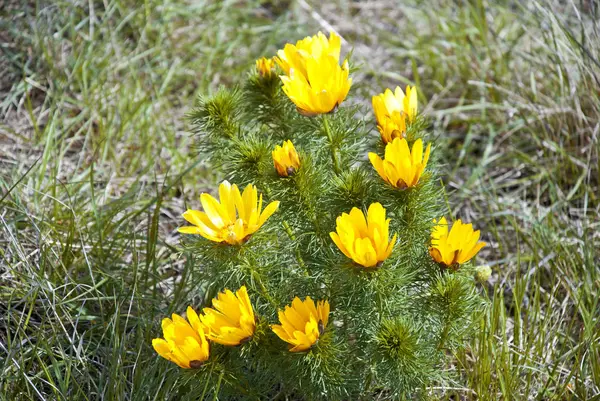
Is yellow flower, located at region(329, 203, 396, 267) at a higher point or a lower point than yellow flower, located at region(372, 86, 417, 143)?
lower

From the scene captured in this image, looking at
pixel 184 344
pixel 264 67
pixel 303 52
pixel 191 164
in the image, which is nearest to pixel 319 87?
pixel 303 52

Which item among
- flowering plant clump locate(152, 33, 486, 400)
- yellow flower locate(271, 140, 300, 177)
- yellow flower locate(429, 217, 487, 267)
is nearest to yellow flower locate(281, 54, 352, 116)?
flowering plant clump locate(152, 33, 486, 400)

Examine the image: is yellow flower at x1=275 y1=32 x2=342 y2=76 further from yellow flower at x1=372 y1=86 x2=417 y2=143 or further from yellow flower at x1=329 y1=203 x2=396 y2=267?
yellow flower at x1=329 y1=203 x2=396 y2=267

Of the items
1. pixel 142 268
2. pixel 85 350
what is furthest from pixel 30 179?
pixel 85 350

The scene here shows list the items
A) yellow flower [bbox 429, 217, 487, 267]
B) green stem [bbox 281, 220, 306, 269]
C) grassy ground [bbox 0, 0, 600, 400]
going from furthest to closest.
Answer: grassy ground [bbox 0, 0, 600, 400] → green stem [bbox 281, 220, 306, 269] → yellow flower [bbox 429, 217, 487, 267]

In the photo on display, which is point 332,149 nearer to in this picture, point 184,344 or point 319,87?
point 319,87

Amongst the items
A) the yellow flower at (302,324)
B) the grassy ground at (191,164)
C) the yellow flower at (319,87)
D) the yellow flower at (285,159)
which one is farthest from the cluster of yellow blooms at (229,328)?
the yellow flower at (319,87)

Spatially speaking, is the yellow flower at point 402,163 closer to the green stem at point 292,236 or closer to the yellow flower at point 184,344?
the green stem at point 292,236
